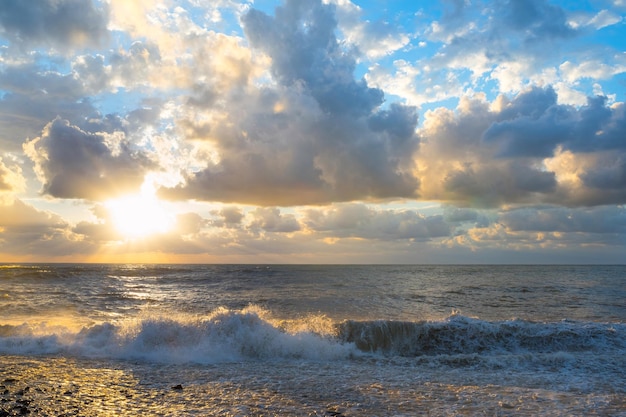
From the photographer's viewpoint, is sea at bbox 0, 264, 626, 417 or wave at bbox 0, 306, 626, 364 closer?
sea at bbox 0, 264, 626, 417

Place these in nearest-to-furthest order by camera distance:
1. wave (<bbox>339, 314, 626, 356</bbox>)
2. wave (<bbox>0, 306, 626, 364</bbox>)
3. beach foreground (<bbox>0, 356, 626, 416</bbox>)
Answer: beach foreground (<bbox>0, 356, 626, 416</bbox>) → wave (<bbox>0, 306, 626, 364</bbox>) → wave (<bbox>339, 314, 626, 356</bbox>)

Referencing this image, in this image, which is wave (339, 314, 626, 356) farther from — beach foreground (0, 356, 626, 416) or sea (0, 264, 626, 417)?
beach foreground (0, 356, 626, 416)

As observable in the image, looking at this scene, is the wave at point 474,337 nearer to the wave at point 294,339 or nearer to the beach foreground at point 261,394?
the wave at point 294,339

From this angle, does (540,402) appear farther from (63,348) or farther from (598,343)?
(63,348)

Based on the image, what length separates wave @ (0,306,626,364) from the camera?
1545 centimetres

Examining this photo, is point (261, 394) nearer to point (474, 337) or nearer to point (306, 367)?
point (306, 367)

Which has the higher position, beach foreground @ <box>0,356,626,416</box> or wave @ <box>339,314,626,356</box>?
beach foreground @ <box>0,356,626,416</box>

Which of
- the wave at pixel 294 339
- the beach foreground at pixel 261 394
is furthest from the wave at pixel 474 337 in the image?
the beach foreground at pixel 261 394

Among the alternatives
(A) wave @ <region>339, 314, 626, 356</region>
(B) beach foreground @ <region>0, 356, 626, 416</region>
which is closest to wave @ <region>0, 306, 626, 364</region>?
(A) wave @ <region>339, 314, 626, 356</region>

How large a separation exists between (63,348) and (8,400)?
6.97 meters

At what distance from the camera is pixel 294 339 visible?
16672 millimetres


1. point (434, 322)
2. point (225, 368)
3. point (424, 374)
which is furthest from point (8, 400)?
point (434, 322)

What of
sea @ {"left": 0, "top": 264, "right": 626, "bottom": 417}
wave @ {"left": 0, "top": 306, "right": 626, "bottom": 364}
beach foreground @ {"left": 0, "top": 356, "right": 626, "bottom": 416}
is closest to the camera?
beach foreground @ {"left": 0, "top": 356, "right": 626, "bottom": 416}

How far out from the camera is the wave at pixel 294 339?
50.7 feet
